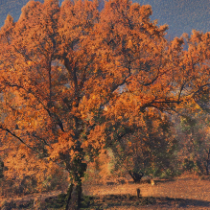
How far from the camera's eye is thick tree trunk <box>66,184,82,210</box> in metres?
8.60

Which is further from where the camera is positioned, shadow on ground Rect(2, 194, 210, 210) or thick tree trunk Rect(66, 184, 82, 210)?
thick tree trunk Rect(66, 184, 82, 210)

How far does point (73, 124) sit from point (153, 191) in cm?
542

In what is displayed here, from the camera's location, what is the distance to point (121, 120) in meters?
8.48

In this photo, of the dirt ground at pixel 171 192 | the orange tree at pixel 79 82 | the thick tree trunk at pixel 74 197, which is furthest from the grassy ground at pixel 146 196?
the orange tree at pixel 79 82

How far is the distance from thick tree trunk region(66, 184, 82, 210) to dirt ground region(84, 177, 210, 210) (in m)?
0.99

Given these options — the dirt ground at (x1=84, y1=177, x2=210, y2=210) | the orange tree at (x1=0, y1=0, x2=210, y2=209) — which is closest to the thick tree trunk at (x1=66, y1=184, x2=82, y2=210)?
the orange tree at (x1=0, y1=0, x2=210, y2=209)

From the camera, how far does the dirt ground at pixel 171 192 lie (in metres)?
8.20

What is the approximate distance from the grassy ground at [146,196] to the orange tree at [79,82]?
140cm

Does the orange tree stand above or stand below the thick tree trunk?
above

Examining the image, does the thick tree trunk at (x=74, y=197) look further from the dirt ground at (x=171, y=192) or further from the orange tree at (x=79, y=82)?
the dirt ground at (x=171, y=192)

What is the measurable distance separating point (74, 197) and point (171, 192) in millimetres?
4768

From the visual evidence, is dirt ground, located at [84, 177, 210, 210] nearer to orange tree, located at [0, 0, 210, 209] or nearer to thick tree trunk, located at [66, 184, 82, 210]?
thick tree trunk, located at [66, 184, 82, 210]

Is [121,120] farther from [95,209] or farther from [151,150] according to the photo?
[95,209]

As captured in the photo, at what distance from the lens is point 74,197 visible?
9031 mm
